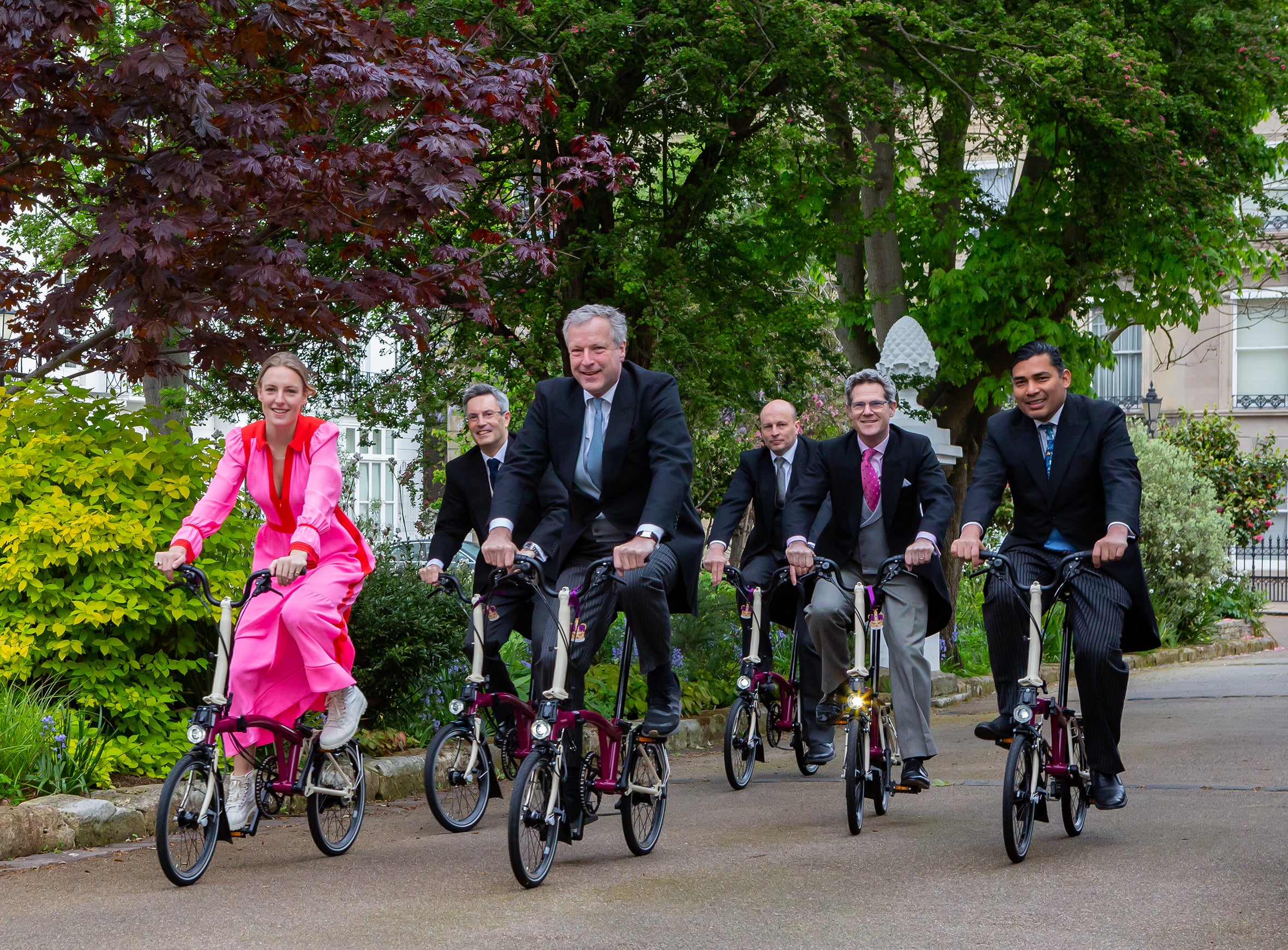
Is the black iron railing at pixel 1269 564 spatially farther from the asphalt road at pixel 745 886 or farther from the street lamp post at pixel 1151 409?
the asphalt road at pixel 745 886

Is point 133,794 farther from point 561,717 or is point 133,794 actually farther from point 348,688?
point 561,717

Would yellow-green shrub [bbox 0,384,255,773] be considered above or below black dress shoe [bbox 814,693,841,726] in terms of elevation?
above

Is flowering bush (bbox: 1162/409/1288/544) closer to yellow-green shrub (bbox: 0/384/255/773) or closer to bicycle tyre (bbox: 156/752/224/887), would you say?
yellow-green shrub (bbox: 0/384/255/773)

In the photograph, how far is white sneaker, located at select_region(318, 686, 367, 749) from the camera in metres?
6.16

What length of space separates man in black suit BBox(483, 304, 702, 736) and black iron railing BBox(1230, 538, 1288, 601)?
29.3 meters

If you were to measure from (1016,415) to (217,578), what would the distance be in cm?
379

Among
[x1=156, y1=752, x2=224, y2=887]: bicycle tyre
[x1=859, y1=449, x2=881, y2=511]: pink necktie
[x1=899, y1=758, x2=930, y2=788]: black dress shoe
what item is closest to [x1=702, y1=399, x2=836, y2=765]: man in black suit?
[x1=859, y1=449, x2=881, y2=511]: pink necktie

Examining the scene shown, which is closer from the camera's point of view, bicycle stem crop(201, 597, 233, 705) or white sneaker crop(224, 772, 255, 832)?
bicycle stem crop(201, 597, 233, 705)

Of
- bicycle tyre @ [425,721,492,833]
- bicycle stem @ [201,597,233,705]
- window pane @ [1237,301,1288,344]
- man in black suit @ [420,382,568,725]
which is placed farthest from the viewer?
window pane @ [1237,301,1288,344]

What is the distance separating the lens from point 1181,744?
9.74 meters

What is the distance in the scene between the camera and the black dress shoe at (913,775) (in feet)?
22.5

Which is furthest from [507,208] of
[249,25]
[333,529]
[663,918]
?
[663,918]

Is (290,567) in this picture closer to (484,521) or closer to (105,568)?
(105,568)

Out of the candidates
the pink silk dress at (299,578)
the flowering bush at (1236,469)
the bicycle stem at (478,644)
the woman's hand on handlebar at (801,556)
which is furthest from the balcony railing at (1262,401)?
the pink silk dress at (299,578)
